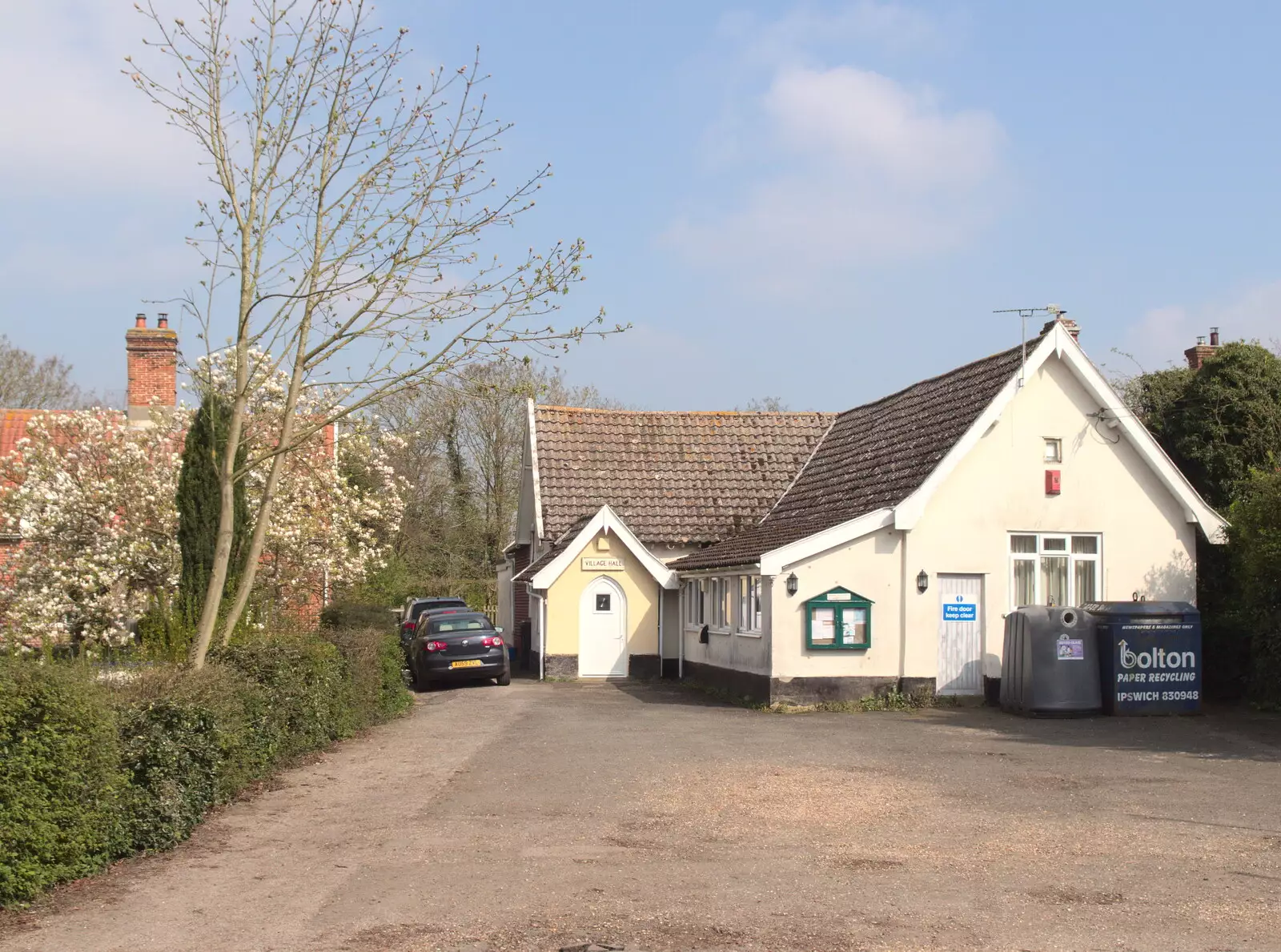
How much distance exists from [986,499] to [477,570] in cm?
3106

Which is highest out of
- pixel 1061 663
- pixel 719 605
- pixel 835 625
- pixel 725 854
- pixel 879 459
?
pixel 879 459

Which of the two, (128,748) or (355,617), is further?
(355,617)

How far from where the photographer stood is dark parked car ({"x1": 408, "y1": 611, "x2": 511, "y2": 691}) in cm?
2648

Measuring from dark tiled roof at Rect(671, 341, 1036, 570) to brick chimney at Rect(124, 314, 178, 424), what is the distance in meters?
12.4

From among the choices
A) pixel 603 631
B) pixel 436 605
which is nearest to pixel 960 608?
pixel 603 631

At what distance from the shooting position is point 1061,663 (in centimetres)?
1958

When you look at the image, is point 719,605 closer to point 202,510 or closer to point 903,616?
point 903,616

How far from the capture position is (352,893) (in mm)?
8750

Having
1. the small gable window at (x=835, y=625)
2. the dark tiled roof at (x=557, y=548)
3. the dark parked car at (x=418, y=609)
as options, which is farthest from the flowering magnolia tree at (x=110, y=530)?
the dark parked car at (x=418, y=609)

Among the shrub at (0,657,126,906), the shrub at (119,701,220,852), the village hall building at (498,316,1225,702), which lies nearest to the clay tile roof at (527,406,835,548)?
the village hall building at (498,316,1225,702)

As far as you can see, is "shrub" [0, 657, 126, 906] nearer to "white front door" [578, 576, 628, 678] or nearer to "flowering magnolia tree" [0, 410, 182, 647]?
"flowering magnolia tree" [0, 410, 182, 647]

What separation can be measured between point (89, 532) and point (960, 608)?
15.2 meters

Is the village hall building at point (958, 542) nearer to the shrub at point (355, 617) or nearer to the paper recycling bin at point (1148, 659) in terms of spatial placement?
the paper recycling bin at point (1148, 659)

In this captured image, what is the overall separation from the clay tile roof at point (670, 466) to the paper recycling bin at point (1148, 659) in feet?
35.8
